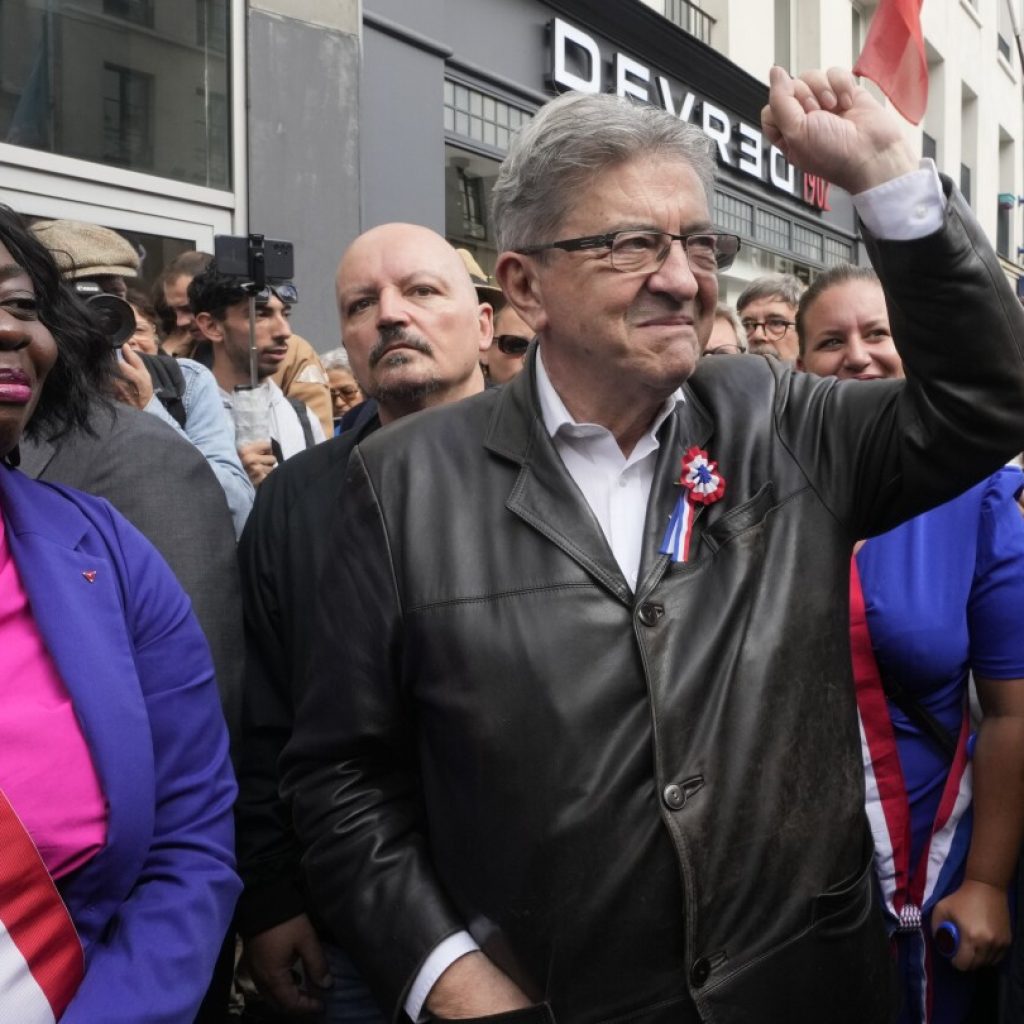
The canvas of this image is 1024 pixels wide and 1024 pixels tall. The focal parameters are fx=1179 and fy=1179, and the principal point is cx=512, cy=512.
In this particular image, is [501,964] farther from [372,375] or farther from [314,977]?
[372,375]

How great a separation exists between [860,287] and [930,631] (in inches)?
37.6

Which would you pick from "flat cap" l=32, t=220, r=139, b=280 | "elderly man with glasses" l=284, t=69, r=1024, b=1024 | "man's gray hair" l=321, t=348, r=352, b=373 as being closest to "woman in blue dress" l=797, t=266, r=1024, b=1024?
"elderly man with glasses" l=284, t=69, r=1024, b=1024

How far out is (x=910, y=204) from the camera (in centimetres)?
148

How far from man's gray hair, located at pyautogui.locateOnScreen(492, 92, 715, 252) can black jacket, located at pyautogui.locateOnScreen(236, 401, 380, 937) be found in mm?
682

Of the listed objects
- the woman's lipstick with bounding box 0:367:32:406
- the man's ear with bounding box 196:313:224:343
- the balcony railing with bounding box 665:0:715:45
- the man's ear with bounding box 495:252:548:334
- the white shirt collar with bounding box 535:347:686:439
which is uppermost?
the balcony railing with bounding box 665:0:715:45

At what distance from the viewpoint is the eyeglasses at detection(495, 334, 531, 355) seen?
163 inches

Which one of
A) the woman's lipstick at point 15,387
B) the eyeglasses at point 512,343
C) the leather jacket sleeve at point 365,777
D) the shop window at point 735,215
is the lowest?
the leather jacket sleeve at point 365,777

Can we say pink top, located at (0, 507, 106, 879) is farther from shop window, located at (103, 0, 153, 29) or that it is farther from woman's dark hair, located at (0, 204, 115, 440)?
shop window, located at (103, 0, 153, 29)

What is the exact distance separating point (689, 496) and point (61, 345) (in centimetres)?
106

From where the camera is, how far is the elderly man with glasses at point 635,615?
5.10ft

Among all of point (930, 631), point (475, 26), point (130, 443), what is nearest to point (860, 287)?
point (930, 631)

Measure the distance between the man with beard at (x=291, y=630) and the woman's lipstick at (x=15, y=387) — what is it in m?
0.65

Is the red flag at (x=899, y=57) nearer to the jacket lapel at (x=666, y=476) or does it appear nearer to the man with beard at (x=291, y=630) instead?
the jacket lapel at (x=666, y=476)

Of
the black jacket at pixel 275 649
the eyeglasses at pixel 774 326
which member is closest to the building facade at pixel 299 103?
the eyeglasses at pixel 774 326
